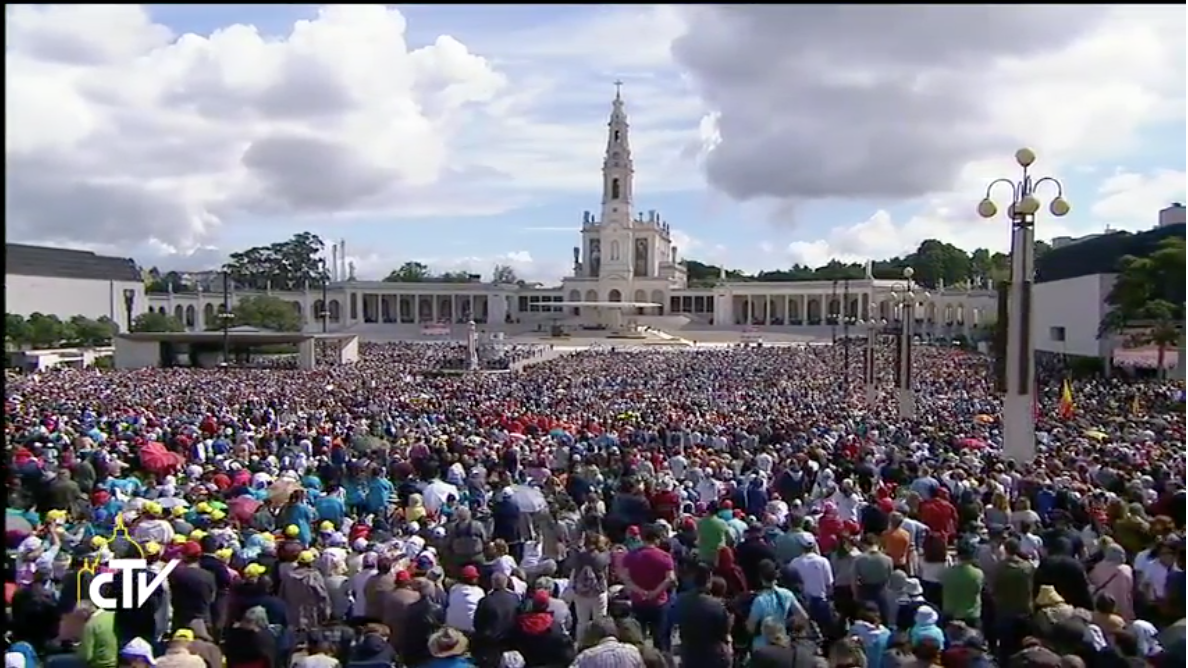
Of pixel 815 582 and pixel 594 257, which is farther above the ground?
pixel 594 257

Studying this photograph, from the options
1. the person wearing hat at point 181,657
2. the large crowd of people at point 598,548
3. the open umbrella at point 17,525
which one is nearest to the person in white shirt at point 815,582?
the large crowd of people at point 598,548

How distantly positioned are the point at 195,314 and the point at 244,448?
96900 millimetres

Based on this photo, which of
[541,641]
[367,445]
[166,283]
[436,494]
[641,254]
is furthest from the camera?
[166,283]

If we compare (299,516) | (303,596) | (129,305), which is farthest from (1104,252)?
(129,305)

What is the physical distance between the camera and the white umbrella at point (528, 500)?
1037 centimetres

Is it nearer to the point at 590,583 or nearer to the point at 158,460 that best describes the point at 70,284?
the point at 158,460

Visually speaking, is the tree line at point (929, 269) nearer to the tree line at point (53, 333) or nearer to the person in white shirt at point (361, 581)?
the tree line at point (53, 333)

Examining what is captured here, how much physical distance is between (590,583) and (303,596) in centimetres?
199

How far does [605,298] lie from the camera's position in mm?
108812

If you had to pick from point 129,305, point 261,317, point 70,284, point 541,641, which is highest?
point 70,284

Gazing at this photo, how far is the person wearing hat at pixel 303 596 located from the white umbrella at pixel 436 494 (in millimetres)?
3090

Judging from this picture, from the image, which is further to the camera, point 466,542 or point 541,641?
point 466,542

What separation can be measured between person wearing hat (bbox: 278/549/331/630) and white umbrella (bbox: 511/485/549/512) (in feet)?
9.43

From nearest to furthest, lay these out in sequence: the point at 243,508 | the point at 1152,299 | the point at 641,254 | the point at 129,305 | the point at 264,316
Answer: the point at 243,508, the point at 1152,299, the point at 129,305, the point at 264,316, the point at 641,254
